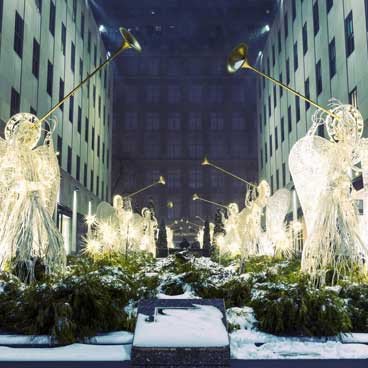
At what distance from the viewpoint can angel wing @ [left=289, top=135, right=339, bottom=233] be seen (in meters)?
10.7

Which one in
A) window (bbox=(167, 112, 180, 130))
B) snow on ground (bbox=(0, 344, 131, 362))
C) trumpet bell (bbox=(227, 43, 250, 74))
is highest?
window (bbox=(167, 112, 180, 130))

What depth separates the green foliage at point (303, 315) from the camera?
23.2ft

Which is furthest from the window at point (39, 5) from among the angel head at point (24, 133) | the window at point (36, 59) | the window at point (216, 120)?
the window at point (216, 120)

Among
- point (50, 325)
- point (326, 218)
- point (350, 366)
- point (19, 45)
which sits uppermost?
point (19, 45)

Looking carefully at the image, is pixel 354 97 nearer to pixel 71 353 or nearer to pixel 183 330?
pixel 183 330

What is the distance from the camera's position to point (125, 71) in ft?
218

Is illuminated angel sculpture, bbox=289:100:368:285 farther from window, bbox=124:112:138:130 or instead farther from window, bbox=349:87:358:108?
window, bbox=124:112:138:130

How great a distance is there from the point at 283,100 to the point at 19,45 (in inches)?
970

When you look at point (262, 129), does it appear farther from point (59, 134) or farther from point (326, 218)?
point (326, 218)

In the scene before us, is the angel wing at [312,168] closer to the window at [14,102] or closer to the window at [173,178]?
the window at [14,102]

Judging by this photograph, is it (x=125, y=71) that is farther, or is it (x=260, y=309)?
(x=125, y=71)

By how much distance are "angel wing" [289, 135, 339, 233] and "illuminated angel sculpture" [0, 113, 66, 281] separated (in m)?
6.02

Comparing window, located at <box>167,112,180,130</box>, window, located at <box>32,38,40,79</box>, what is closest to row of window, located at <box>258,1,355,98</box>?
window, located at <box>32,38,40,79</box>

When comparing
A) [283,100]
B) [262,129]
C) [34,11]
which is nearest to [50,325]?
[34,11]
